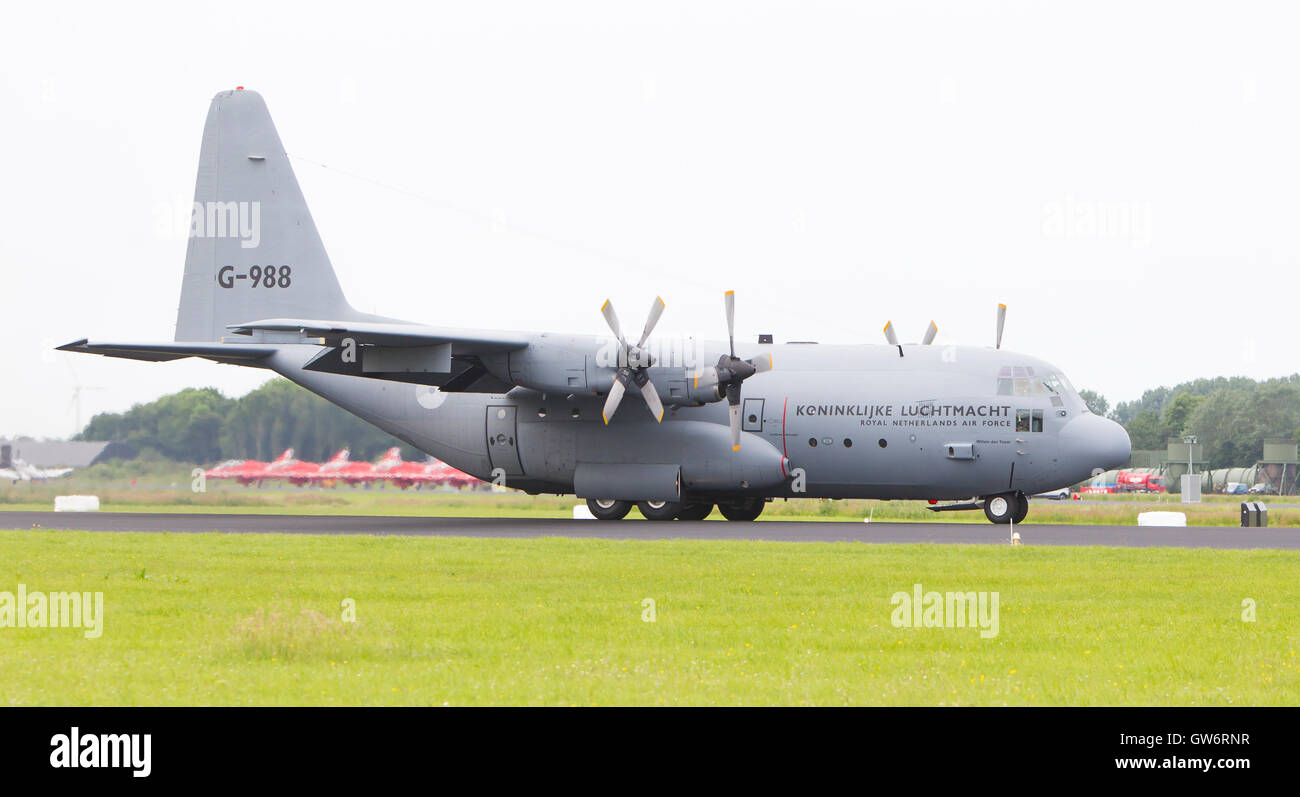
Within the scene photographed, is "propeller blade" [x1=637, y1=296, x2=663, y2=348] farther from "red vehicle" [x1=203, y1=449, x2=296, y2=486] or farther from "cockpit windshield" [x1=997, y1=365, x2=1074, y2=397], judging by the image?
"red vehicle" [x1=203, y1=449, x2=296, y2=486]

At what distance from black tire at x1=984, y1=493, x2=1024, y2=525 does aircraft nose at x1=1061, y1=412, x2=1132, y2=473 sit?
2185 mm

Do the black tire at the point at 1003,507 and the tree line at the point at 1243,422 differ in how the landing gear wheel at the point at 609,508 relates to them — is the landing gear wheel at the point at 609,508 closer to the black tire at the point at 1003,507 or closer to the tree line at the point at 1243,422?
the black tire at the point at 1003,507

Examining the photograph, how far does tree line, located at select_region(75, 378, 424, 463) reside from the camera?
168ft

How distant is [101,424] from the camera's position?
54781mm

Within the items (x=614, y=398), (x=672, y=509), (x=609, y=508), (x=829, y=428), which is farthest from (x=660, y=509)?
(x=829, y=428)

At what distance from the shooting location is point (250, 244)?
4216 cm

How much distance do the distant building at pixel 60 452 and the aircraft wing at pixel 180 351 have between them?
13908mm

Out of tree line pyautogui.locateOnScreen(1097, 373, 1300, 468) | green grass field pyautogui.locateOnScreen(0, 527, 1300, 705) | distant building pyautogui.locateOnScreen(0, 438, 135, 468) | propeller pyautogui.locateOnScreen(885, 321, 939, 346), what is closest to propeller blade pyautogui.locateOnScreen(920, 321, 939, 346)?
propeller pyautogui.locateOnScreen(885, 321, 939, 346)

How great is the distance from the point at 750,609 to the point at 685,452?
803 inches

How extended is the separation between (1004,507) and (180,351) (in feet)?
78.4

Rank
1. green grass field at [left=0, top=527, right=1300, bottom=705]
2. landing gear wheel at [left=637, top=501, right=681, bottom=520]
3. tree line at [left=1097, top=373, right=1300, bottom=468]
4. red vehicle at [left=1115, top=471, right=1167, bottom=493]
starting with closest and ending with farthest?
1. green grass field at [left=0, top=527, right=1300, bottom=705]
2. landing gear wheel at [left=637, top=501, right=681, bottom=520]
3. red vehicle at [left=1115, top=471, right=1167, bottom=493]
4. tree line at [left=1097, top=373, right=1300, bottom=468]
